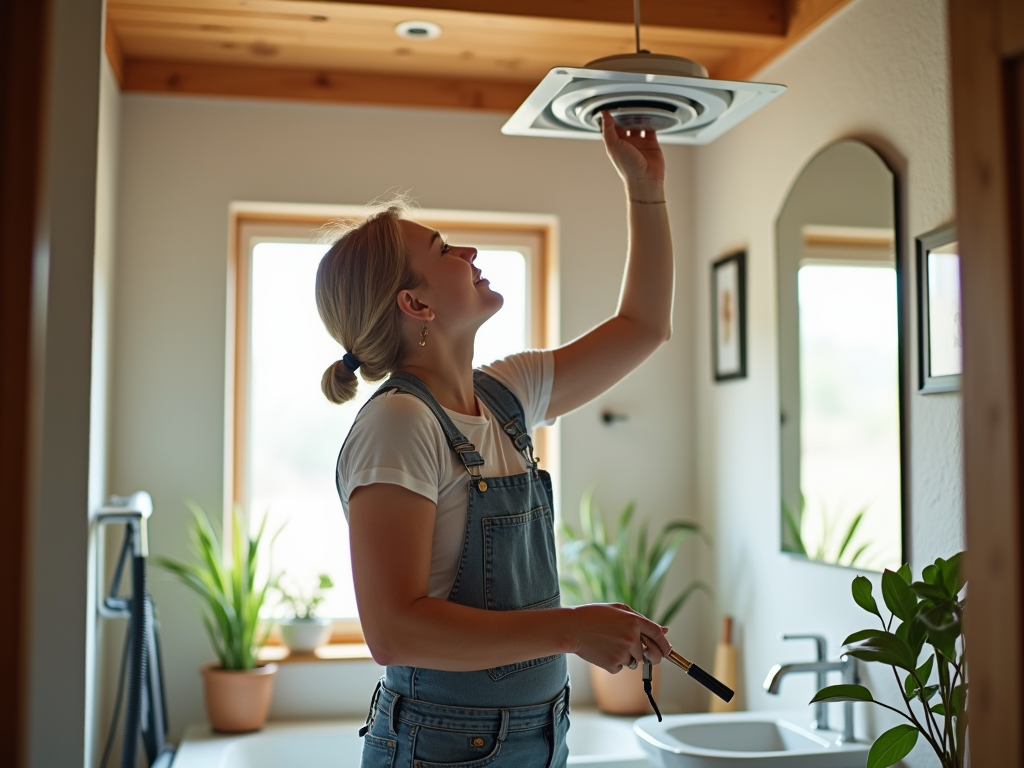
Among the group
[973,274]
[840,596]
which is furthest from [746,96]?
[840,596]

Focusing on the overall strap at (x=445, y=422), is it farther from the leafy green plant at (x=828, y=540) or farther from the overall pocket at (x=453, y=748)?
the leafy green plant at (x=828, y=540)

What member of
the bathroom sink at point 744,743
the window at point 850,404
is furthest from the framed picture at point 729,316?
the bathroom sink at point 744,743

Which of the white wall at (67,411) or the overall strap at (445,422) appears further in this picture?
the white wall at (67,411)

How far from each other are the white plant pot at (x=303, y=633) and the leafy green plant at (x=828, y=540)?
1.39 m

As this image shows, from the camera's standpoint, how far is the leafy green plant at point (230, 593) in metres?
2.75

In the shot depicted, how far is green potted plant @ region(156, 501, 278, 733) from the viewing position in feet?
9.03

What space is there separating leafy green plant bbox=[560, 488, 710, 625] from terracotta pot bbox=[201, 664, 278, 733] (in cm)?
93

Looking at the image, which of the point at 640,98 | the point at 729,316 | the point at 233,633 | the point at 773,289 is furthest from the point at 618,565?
the point at 640,98

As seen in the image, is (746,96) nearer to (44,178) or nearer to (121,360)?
(44,178)

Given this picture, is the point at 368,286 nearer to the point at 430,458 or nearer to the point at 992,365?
the point at 430,458

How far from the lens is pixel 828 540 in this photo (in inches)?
93.5

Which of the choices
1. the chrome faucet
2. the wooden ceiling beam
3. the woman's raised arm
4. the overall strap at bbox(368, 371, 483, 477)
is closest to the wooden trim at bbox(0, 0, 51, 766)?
the overall strap at bbox(368, 371, 483, 477)

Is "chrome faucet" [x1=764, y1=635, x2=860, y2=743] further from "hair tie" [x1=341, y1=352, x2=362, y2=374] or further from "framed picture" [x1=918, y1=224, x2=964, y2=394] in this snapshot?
"hair tie" [x1=341, y1=352, x2=362, y2=374]

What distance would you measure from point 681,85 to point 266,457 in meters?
2.19
